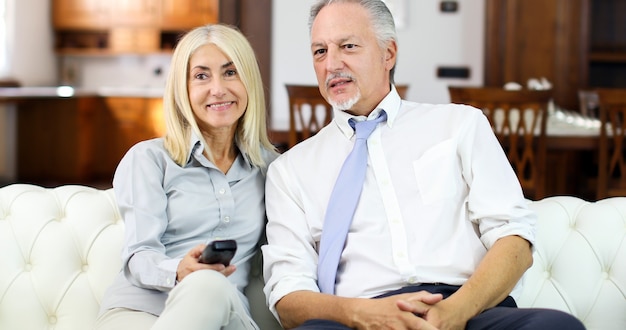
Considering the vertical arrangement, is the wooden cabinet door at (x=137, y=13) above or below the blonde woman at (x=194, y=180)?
above

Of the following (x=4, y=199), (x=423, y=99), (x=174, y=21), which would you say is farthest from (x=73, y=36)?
(x=4, y=199)

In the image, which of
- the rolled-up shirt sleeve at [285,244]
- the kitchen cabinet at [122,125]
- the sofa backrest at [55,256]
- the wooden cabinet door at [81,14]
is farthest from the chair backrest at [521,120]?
the wooden cabinet door at [81,14]

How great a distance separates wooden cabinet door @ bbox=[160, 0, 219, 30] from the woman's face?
6822 millimetres

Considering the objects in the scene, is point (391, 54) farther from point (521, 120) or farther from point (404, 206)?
point (521, 120)

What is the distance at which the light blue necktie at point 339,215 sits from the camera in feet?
6.63

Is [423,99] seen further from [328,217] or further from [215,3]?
[328,217]

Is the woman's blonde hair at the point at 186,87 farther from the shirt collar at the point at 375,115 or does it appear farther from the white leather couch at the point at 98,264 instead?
the white leather couch at the point at 98,264

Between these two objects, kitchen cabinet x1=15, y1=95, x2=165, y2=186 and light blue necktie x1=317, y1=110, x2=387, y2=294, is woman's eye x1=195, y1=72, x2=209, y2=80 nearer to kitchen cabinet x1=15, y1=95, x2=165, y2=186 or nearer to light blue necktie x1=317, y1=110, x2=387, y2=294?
light blue necktie x1=317, y1=110, x2=387, y2=294

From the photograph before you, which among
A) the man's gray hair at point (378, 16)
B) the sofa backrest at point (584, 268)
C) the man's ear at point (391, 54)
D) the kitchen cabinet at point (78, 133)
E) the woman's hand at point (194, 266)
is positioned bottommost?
the kitchen cabinet at point (78, 133)

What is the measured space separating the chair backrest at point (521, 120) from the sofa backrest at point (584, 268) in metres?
1.74

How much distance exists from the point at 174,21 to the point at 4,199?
268 inches

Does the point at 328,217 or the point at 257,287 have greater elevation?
the point at 328,217

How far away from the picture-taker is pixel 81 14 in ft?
29.4

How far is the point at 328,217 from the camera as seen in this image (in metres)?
2.05
